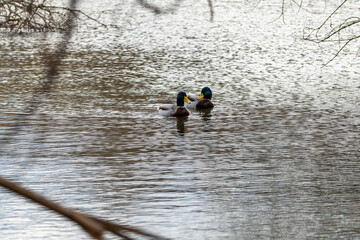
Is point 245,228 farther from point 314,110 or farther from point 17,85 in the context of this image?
point 17,85

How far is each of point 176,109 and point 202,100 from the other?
0.79m

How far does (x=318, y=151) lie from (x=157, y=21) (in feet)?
58.2

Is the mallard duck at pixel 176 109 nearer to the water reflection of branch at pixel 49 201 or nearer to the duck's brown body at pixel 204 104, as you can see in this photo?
the duck's brown body at pixel 204 104

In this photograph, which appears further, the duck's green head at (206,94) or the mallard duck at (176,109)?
the duck's green head at (206,94)

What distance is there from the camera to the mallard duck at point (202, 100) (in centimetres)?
1195

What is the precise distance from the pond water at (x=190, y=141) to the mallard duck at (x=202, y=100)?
238 mm

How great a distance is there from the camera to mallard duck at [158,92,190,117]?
11.2 metres

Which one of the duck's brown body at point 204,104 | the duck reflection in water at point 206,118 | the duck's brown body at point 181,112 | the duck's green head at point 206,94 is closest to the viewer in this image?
the duck reflection in water at point 206,118

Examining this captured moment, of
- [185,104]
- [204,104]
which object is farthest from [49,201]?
[185,104]

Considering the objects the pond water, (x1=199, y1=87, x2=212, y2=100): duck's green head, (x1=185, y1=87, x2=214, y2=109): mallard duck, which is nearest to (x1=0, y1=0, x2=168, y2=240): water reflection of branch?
the pond water

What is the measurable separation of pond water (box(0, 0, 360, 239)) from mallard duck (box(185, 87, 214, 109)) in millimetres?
238

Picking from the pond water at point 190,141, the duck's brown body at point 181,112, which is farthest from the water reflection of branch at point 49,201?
the duck's brown body at point 181,112

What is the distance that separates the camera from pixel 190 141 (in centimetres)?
970

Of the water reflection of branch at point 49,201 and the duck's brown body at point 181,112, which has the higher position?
the water reflection of branch at point 49,201
